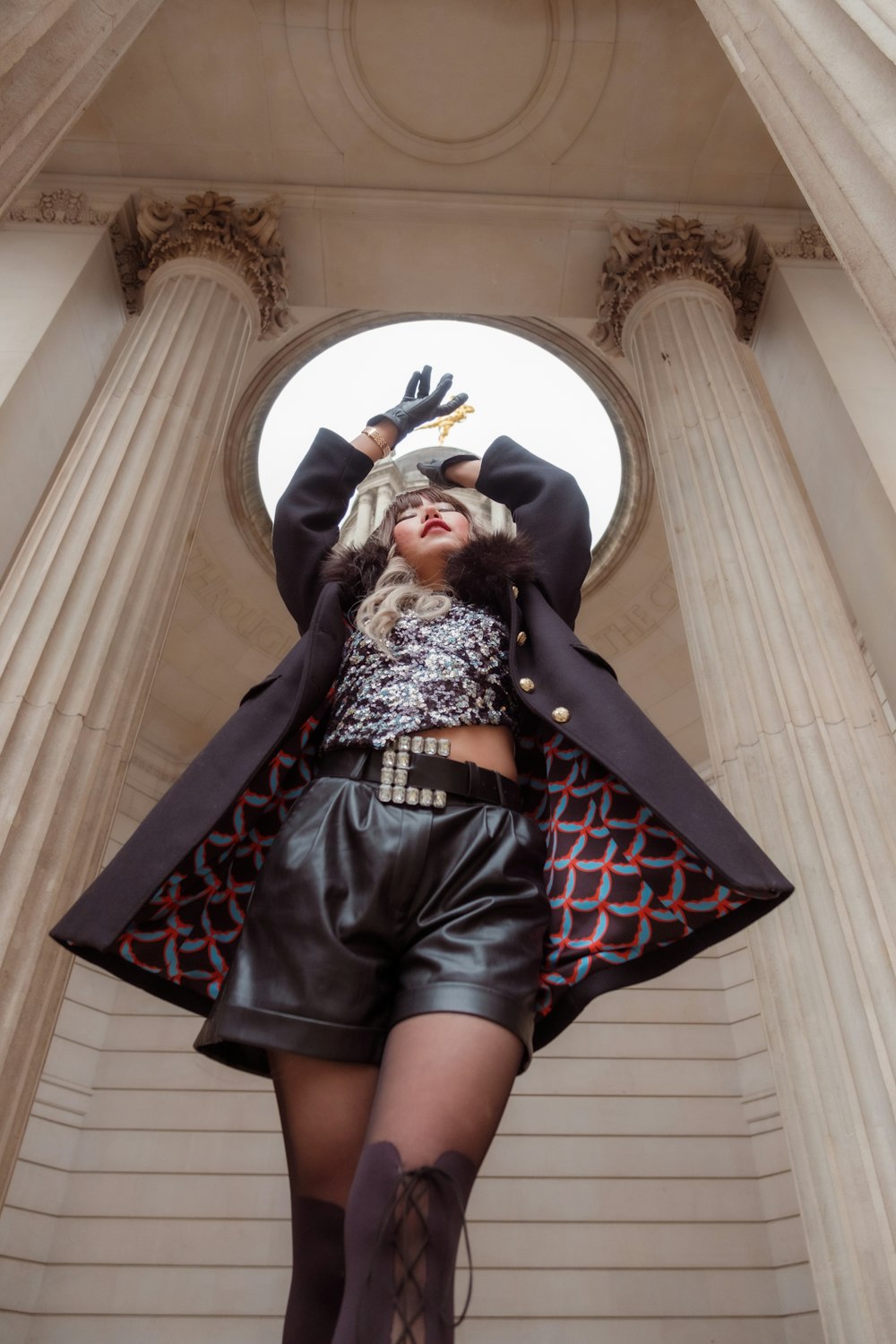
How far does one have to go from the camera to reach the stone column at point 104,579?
261 centimetres

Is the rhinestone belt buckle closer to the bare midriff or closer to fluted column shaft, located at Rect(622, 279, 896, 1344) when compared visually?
the bare midriff

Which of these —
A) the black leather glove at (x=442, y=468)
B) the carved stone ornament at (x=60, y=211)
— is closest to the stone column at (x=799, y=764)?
the black leather glove at (x=442, y=468)

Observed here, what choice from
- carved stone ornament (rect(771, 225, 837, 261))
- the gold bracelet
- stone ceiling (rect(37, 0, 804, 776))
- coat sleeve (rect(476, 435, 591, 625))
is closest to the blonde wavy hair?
coat sleeve (rect(476, 435, 591, 625))

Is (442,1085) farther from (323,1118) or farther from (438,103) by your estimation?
(438,103)

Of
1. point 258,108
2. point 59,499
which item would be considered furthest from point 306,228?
point 59,499

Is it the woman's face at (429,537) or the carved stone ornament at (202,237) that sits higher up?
the carved stone ornament at (202,237)

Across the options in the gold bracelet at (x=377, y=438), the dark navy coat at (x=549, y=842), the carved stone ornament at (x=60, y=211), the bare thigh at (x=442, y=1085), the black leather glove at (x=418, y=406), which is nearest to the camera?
the bare thigh at (x=442, y=1085)

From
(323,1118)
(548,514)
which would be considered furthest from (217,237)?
(323,1118)

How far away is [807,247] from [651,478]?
4.32 metres

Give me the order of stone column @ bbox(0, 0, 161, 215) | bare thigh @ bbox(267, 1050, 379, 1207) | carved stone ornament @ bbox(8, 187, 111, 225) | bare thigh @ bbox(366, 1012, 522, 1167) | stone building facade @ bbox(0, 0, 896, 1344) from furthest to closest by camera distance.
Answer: carved stone ornament @ bbox(8, 187, 111, 225) → stone building facade @ bbox(0, 0, 896, 1344) → stone column @ bbox(0, 0, 161, 215) → bare thigh @ bbox(267, 1050, 379, 1207) → bare thigh @ bbox(366, 1012, 522, 1167)

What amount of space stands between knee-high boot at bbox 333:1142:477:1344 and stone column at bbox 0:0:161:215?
221 cm

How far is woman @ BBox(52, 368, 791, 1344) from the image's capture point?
1.34m

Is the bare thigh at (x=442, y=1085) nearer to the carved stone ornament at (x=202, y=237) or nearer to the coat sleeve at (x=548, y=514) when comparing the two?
the coat sleeve at (x=548, y=514)

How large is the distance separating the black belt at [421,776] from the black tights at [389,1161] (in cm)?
44
